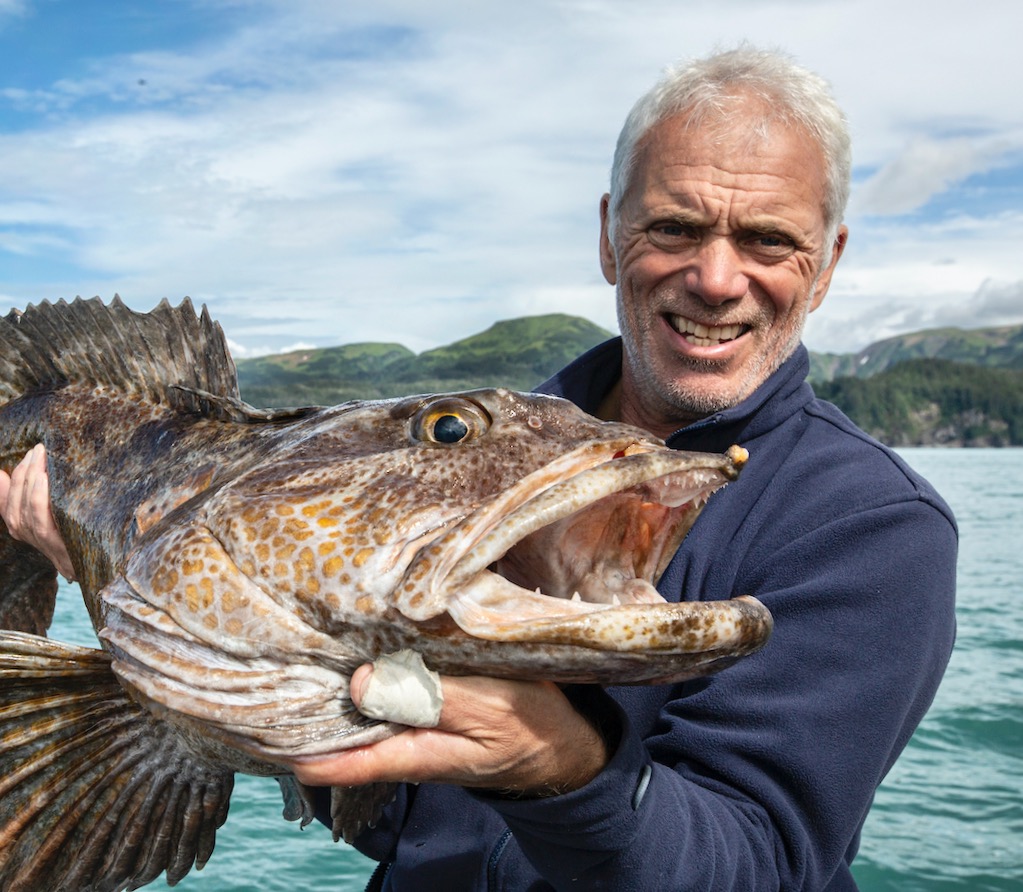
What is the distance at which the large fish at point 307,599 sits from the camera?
2.23 meters

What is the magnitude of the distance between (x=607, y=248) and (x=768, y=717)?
265 cm

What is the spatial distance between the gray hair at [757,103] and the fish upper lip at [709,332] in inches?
22.6

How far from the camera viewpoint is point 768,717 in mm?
2947

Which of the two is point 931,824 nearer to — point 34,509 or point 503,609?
point 34,509

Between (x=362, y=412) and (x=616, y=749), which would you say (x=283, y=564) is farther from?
(x=616, y=749)

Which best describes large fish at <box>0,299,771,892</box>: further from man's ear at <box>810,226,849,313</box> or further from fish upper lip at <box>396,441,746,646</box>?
man's ear at <box>810,226,849,313</box>

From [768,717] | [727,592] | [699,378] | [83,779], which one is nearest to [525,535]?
[768,717]

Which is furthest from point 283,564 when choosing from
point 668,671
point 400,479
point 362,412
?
point 668,671

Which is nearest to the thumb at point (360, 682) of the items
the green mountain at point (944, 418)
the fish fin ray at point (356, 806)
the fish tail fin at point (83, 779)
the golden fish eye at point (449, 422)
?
the golden fish eye at point (449, 422)

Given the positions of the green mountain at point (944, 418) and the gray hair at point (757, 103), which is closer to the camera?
the gray hair at point (757, 103)

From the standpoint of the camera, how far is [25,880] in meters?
3.03

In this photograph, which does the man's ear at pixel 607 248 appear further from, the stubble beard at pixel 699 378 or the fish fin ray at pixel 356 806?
the fish fin ray at pixel 356 806

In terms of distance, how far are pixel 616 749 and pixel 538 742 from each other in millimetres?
265

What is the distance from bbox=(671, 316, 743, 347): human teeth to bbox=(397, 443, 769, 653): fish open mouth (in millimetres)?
1603
